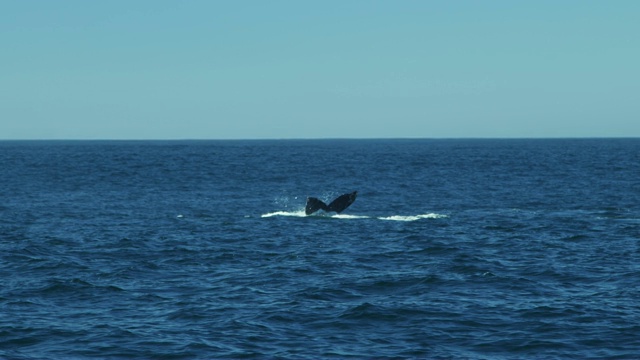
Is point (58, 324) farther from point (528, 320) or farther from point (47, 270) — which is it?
point (528, 320)

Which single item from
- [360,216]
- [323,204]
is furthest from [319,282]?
[360,216]

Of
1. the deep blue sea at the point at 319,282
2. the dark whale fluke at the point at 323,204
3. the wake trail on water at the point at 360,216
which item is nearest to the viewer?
the deep blue sea at the point at 319,282

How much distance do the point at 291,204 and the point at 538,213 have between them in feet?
62.0

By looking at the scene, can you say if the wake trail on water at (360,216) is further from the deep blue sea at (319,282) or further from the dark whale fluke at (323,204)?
the dark whale fluke at (323,204)

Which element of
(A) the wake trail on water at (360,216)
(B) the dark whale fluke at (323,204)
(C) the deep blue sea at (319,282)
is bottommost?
(C) the deep blue sea at (319,282)

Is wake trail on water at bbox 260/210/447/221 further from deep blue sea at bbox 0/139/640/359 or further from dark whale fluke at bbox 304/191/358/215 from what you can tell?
dark whale fluke at bbox 304/191/358/215

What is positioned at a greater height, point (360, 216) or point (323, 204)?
point (323, 204)

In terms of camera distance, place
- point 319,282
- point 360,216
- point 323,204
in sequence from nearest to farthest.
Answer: point 319,282 → point 323,204 → point 360,216

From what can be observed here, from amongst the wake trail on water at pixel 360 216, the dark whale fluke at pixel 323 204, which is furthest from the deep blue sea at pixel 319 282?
the dark whale fluke at pixel 323 204

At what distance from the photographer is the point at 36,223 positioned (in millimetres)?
51500

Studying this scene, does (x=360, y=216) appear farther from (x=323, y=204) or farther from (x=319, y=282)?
(x=319, y=282)

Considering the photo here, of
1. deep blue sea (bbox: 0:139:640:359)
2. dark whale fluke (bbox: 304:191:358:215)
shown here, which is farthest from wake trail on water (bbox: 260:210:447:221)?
dark whale fluke (bbox: 304:191:358:215)

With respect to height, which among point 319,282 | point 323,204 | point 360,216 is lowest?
point 319,282

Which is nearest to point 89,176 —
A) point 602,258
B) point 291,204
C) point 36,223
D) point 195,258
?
point 291,204
